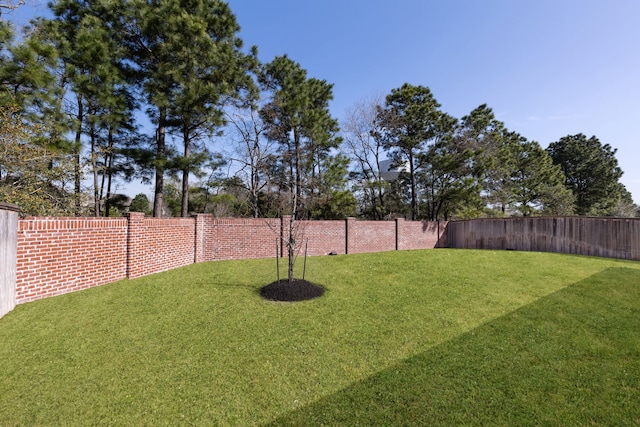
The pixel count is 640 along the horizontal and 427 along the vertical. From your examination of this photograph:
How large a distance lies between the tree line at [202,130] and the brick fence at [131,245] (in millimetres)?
2229

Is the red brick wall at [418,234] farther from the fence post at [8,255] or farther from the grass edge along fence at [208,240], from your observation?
the fence post at [8,255]

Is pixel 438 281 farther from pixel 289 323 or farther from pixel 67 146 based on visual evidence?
pixel 67 146

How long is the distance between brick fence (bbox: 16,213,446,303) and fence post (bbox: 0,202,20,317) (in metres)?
0.13

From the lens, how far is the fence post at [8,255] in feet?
13.3

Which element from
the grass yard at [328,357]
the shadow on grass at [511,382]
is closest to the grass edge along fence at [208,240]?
the grass yard at [328,357]

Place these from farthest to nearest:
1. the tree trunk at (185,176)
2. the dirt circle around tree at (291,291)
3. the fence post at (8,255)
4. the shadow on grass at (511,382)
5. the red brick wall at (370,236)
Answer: the red brick wall at (370,236)
the tree trunk at (185,176)
the dirt circle around tree at (291,291)
the fence post at (8,255)
the shadow on grass at (511,382)

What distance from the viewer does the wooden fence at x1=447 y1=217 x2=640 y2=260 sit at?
998 centimetres

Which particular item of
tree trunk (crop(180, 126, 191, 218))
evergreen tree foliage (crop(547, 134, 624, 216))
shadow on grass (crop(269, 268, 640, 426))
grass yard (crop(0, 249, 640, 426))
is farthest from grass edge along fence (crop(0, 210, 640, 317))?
evergreen tree foliage (crop(547, 134, 624, 216))

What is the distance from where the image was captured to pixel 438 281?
255 inches

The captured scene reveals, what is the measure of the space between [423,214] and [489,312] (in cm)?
1954

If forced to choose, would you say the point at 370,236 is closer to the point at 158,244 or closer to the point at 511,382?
the point at 158,244

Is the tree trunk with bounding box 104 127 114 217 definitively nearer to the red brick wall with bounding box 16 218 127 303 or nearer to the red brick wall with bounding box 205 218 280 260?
the red brick wall with bounding box 205 218 280 260

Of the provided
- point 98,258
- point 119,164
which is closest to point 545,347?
point 98,258

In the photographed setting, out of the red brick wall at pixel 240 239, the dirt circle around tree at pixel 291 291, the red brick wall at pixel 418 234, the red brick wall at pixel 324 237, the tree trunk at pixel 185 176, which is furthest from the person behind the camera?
the red brick wall at pixel 418 234
